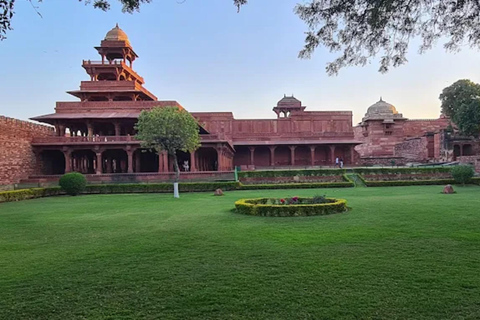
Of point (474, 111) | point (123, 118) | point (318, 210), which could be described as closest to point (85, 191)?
point (123, 118)

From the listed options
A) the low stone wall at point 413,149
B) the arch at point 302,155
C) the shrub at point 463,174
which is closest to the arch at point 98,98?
the arch at point 302,155

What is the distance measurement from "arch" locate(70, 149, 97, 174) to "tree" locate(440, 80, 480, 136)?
36.8 meters

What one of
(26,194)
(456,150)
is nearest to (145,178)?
(26,194)

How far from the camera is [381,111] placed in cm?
4575

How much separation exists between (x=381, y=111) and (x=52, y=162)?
3845 cm

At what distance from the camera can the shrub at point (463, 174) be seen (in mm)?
21109

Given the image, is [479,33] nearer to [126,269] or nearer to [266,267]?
[266,267]

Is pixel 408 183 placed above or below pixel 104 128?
below

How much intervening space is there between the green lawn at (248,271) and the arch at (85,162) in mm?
27289

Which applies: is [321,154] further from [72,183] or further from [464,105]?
[72,183]

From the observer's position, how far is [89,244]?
6883 millimetres

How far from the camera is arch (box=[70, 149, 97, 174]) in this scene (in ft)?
112

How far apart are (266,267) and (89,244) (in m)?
3.81

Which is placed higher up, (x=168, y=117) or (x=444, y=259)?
(x=168, y=117)
